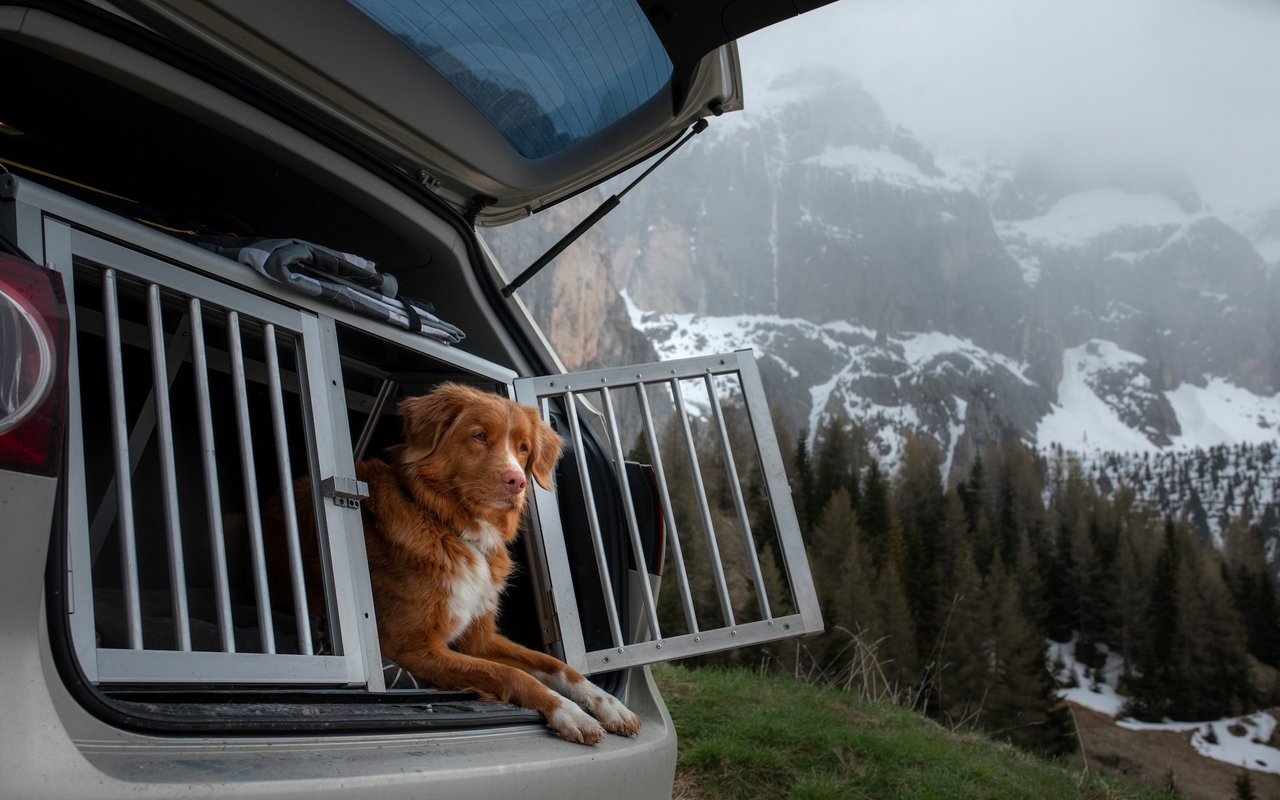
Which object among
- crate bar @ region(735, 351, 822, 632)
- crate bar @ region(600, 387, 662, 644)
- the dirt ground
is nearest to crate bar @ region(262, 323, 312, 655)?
crate bar @ region(600, 387, 662, 644)

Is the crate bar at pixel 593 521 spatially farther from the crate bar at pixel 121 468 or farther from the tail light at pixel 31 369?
the tail light at pixel 31 369

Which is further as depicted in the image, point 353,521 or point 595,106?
point 595,106

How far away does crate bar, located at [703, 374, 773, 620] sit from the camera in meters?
2.99

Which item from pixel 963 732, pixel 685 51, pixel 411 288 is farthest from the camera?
pixel 963 732

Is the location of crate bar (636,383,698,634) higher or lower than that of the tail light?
lower

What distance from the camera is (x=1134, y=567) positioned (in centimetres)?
6272

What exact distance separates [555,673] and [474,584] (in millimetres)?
371

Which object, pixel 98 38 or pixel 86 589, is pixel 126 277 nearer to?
pixel 98 38

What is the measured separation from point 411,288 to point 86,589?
78.3 inches

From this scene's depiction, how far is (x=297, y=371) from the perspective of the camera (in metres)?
2.70

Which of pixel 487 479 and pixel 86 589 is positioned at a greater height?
pixel 487 479

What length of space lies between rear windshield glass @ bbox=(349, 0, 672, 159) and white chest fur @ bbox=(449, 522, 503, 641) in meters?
1.28

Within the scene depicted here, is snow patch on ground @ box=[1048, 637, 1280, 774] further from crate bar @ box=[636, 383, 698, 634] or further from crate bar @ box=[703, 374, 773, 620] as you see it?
crate bar @ box=[636, 383, 698, 634]

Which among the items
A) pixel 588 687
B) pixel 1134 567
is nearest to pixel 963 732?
pixel 588 687
